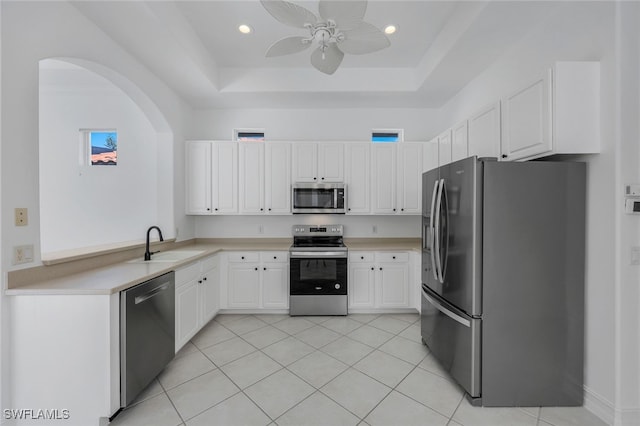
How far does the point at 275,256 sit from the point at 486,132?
2.84 meters

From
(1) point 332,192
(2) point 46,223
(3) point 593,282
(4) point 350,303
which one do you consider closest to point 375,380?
(4) point 350,303

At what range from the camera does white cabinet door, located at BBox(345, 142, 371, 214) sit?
3758 millimetres

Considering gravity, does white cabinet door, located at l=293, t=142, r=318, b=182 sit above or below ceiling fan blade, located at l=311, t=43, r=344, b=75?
below

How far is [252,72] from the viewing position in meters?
3.48

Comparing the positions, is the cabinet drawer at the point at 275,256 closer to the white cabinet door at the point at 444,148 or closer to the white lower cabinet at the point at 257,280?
the white lower cabinet at the point at 257,280

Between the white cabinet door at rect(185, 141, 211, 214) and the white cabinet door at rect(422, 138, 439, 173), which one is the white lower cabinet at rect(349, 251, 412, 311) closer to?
the white cabinet door at rect(422, 138, 439, 173)

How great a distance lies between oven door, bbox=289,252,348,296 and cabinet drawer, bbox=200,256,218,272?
1.00 m

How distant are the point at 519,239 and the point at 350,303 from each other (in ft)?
7.26

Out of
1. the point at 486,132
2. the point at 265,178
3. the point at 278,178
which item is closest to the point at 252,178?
the point at 265,178

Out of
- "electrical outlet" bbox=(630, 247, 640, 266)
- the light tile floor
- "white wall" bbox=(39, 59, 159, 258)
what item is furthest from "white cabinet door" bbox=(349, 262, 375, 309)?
"white wall" bbox=(39, 59, 159, 258)

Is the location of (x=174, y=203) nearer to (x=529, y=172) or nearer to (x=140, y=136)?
(x=140, y=136)

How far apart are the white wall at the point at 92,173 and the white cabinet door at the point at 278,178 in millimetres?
1539

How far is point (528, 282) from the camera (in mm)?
1845

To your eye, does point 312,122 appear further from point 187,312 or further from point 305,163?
point 187,312
